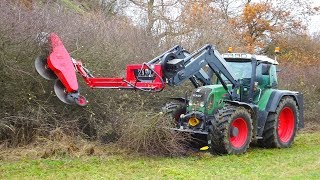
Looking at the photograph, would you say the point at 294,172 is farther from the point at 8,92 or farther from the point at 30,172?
the point at 8,92

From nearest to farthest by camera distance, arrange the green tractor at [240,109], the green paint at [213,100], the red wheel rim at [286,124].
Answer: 1. the green tractor at [240,109]
2. the green paint at [213,100]
3. the red wheel rim at [286,124]

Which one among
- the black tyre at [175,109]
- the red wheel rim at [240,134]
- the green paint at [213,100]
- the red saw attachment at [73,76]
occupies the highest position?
the red saw attachment at [73,76]

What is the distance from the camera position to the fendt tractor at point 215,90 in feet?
28.4

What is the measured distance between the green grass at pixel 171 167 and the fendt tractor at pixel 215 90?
57 cm

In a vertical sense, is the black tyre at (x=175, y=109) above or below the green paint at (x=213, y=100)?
A: below

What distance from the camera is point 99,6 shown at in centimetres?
2294

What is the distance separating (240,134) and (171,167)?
231 centimetres

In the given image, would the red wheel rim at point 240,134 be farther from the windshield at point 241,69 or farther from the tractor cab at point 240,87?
the windshield at point 241,69

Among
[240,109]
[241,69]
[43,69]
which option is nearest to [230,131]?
[240,109]

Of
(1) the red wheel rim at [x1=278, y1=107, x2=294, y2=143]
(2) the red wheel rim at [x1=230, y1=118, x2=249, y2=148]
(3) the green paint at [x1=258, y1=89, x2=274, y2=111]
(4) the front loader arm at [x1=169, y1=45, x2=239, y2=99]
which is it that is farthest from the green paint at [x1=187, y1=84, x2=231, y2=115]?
(1) the red wheel rim at [x1=278, y1=107, x2=294, y2=143]

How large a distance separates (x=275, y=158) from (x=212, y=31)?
935 centimetres

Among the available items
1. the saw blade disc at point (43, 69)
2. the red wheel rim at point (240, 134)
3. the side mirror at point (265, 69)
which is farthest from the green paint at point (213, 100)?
the saw blade disc at point (43, 69)

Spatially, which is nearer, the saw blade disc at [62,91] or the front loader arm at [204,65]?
the saw blade disc at [62,91]

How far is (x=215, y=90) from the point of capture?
983 cm
